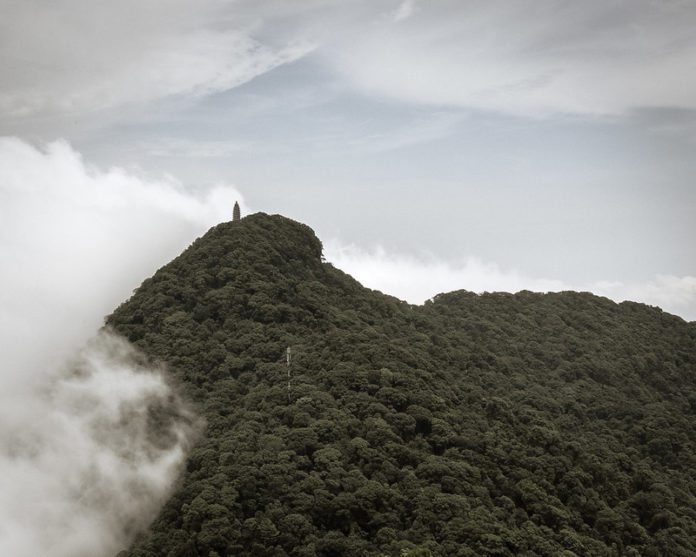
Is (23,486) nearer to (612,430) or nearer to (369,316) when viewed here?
(369,316)

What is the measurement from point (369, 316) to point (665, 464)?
29.3 metres

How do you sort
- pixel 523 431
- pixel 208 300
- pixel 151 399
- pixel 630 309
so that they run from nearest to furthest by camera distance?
pixel 151 399 < pixel 523 431 < pixel 208 300 < pixel 630 309

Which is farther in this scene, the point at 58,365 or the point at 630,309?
the point at 630,309

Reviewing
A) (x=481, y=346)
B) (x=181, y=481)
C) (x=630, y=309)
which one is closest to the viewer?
(x=181, y=481)

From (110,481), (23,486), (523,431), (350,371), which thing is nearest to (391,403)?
(350,371)

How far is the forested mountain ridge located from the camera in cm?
4625

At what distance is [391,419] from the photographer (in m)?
54.7

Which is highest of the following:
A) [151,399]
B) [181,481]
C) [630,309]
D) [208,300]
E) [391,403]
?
[630,309]

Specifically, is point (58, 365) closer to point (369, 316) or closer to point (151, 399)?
point (151, 399)

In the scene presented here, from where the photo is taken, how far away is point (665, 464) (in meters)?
66.2

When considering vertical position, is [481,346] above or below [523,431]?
above

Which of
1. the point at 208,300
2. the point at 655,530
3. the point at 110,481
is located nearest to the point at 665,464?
the point at 655,530

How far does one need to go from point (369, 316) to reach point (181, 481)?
2705 centimetres

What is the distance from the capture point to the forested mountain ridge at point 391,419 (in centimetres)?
4625
